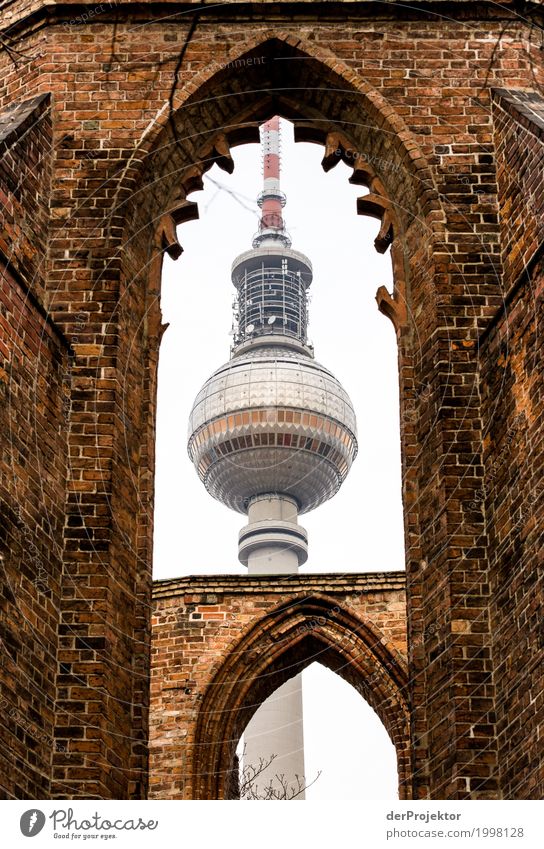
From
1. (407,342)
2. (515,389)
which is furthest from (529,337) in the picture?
(407,342)

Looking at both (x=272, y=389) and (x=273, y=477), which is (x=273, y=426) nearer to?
(x=272, y=389)

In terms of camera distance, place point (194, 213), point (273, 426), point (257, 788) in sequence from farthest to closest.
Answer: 1. point (273, 426)
2. point (257, 788)
3. point (194, 213)

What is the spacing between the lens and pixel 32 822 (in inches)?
257

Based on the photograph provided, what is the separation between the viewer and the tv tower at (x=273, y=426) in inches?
2194

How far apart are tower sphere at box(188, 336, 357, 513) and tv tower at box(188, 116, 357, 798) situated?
38mm

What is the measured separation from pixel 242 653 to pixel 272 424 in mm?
37663

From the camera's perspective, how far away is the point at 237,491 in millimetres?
61938

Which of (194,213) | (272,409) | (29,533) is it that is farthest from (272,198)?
(29,533)

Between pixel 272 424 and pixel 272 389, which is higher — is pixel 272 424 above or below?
below

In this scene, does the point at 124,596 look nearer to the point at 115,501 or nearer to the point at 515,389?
the point at 115,501

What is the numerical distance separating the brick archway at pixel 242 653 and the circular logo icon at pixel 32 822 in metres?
11.1

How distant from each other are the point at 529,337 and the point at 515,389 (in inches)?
16.1

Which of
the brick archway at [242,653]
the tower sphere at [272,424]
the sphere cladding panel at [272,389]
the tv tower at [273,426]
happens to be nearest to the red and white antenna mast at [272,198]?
the tv tower at [273,426]

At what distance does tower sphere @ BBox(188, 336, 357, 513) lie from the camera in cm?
5612
